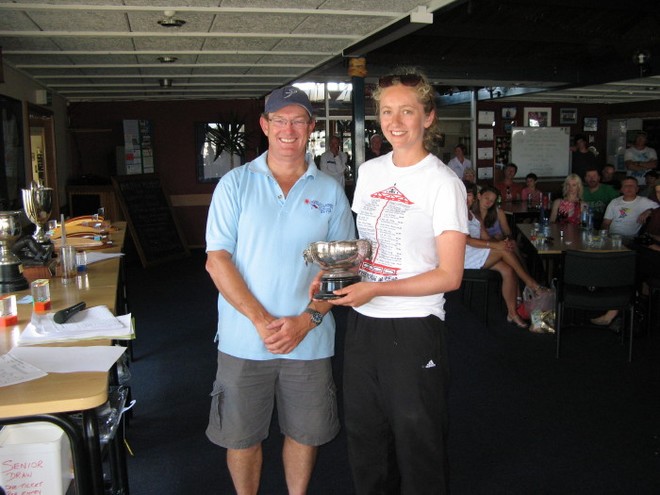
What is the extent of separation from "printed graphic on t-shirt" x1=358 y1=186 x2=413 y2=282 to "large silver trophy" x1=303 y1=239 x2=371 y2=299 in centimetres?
4

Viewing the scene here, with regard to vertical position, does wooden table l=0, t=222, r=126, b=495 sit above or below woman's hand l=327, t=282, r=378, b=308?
below

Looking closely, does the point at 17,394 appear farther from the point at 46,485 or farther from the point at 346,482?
the point at 346,482

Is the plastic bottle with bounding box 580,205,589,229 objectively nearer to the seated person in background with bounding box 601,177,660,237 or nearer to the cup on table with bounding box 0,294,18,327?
the seated person in background with bounding box 601,177,660,237

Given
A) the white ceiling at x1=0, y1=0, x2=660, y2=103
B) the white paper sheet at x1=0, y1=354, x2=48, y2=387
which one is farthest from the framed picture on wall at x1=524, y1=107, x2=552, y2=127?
the white paper sheet at x1=0, y1=354, x2=48, y2=387

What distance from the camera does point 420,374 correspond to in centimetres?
190

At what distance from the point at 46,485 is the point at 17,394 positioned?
13.8 inches

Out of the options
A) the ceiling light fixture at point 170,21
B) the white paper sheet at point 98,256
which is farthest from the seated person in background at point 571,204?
the white paper sheet at point 98,256

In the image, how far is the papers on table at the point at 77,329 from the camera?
78.5 inches

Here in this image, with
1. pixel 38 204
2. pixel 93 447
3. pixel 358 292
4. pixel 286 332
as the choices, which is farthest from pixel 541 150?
pixel 93 447

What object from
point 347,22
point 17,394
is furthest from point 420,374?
point 347,22

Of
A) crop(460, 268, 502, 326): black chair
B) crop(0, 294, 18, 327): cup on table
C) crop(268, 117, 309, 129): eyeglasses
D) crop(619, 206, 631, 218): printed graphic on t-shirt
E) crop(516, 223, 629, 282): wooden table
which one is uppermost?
crop(268, 117, 309, 129): eyeglasses

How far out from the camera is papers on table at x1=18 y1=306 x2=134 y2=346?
1.99 m

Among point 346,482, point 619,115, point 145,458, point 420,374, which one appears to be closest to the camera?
point 420,374

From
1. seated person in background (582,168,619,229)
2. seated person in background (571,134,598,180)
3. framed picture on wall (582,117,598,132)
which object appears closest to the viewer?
seated person in background (582,168,619,229)
